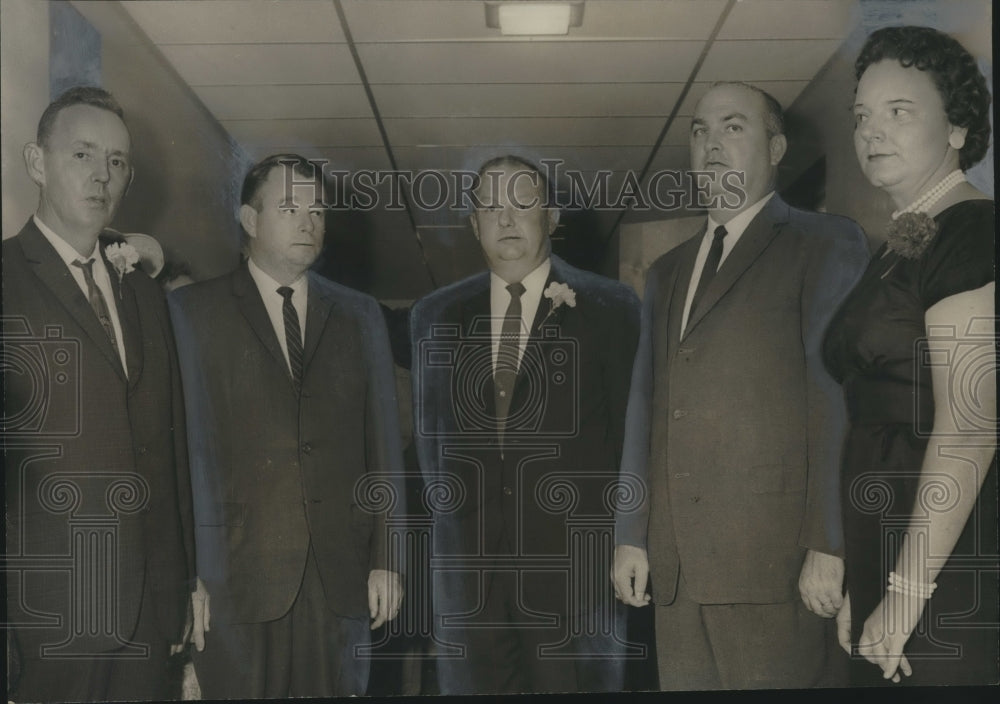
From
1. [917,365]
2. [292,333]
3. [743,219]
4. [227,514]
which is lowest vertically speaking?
[227,514]

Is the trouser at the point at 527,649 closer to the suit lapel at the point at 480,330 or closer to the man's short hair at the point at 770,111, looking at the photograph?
the suit lapel at the point at 480,330

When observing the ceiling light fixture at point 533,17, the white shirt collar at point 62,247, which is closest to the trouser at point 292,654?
the white shirt collar at point 62,247

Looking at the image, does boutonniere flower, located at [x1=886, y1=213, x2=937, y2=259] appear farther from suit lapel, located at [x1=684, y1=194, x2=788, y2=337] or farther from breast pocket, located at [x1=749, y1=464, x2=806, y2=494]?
breast pocket, located at [x1=749, y1=464, x2=806, y2=494]

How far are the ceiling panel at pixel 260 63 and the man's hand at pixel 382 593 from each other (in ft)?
5.78

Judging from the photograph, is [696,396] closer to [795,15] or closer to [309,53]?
[795,15]

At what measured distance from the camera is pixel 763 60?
3.79 m

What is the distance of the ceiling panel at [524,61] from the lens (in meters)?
3.78

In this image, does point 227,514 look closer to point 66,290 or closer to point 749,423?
point 66,290

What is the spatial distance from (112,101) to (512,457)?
1874 millimetres

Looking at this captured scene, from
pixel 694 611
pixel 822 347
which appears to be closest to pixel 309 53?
pixel 822 347

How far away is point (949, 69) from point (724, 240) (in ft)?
3.29

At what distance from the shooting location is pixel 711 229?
378 cm

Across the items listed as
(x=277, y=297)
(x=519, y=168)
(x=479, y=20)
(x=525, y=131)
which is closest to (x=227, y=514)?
(x=277, y=297)

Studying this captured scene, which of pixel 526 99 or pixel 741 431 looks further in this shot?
pixel 526 99
